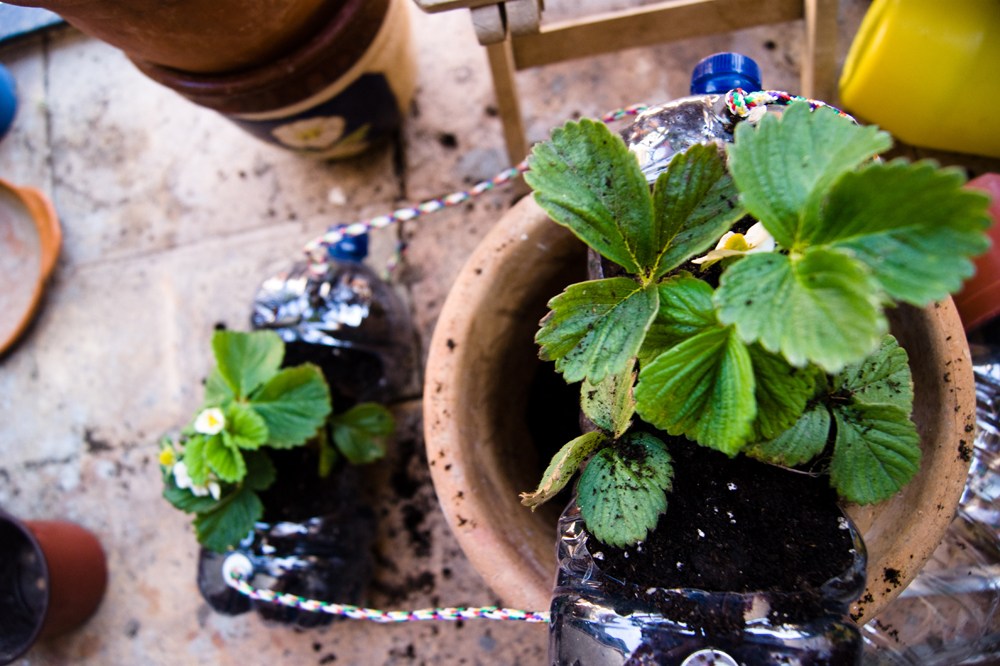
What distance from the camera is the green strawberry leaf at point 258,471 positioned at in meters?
0.93

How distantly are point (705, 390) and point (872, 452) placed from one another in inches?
6.1

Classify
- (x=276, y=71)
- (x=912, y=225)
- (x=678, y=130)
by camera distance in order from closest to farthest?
(x=912, y=225) → (x=678, y=130) → (x=276, y=71)

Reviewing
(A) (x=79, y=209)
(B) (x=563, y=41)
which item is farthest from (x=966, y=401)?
(A) (x=79, y=209)

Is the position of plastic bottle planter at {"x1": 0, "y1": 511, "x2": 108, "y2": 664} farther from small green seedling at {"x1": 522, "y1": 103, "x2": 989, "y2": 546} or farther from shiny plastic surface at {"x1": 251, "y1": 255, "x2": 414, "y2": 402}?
small green seedling at {"x1": 522, "y1": 103, "x2": 989, "y2": 546}

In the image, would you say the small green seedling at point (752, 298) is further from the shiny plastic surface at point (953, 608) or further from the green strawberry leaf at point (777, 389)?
the shiny plastic surface at point (953, 608)

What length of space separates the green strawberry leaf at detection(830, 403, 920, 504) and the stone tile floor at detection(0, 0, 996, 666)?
0.68 metres

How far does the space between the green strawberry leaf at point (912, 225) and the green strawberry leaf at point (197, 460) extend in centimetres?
72

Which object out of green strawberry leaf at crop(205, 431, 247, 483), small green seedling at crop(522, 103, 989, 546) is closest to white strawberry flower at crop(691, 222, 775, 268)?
small green seedling at crop(522, 103, 989, 546)

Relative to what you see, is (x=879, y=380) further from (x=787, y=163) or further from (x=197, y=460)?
(x=197, y=460)

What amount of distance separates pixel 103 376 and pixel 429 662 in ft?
2.40

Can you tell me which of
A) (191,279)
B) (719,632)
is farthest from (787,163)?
(191,279)

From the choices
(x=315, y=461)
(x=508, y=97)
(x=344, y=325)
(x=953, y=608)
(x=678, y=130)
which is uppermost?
(x=678, y=130)

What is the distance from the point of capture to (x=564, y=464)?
0.54m

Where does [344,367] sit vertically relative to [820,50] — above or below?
below
